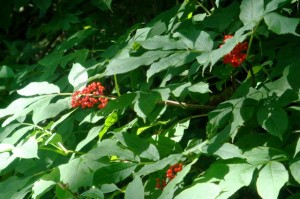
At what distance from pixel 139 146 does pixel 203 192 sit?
35 cm

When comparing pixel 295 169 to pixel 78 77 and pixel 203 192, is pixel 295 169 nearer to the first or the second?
pixel 203 192

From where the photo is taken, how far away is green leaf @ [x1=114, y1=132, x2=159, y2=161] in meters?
1.69

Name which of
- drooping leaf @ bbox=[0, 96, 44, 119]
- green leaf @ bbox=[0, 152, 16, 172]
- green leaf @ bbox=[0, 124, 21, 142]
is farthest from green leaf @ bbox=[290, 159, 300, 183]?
green leaf @ bbox=[0, 124, 21, 142]

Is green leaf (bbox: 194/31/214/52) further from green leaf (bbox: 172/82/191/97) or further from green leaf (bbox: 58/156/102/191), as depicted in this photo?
green leaf (bbox: 58/156/102/191)

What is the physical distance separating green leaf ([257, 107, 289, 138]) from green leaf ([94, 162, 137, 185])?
48 centimetres

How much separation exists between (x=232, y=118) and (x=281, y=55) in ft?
1.57

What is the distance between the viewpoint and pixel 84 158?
1.77 metres

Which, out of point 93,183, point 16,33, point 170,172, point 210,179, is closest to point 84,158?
point 93,183

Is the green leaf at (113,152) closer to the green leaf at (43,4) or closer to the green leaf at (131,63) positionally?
the green leaf at (131,63)

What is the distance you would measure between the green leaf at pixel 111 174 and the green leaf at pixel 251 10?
0.65 metres

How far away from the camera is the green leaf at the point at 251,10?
5.43ft

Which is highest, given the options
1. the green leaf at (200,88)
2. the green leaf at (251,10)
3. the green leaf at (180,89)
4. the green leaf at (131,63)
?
the green leaf at (251,10)

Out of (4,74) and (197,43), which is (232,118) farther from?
(4,74)

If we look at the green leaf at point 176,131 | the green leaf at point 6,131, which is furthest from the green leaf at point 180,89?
the green leaf at point 6,131
